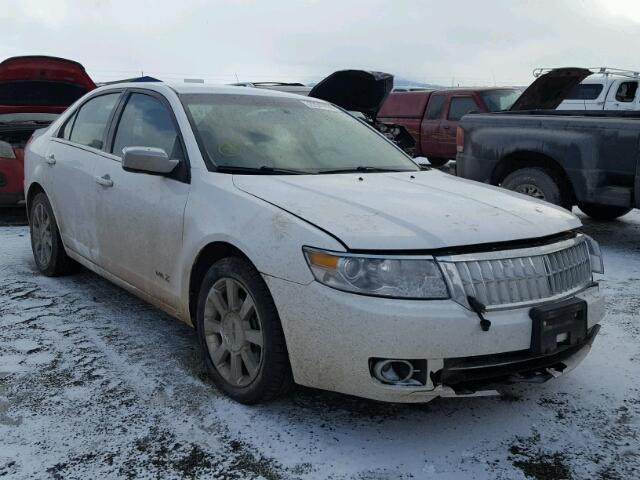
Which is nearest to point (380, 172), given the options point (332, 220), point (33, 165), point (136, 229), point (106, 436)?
point (332, 220)

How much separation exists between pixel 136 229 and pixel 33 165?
1.99m

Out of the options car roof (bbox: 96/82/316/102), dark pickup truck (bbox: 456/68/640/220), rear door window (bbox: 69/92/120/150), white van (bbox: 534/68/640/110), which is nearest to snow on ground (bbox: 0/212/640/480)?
rear door window (bbox: 69/92/120/150)

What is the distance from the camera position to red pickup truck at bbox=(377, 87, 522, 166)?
1265cm

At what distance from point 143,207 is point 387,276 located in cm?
163

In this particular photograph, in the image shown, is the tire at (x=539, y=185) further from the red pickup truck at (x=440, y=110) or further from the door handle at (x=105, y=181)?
the red pickup truck at (x=440, y=110)

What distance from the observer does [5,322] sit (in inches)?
156

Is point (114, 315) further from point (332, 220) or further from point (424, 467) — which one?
point (424, 467)

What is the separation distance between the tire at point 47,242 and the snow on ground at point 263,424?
41.7 inches

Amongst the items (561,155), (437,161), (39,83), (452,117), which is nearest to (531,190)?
(561,155)

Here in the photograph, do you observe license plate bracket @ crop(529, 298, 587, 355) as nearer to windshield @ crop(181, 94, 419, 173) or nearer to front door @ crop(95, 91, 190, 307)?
windshield @ crop(181, 94, 419, 173)

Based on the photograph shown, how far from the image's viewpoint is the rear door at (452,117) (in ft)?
41.5

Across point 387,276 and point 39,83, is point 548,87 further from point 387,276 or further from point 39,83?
point 387,276

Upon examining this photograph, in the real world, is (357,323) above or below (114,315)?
above

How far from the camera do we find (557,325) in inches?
104
